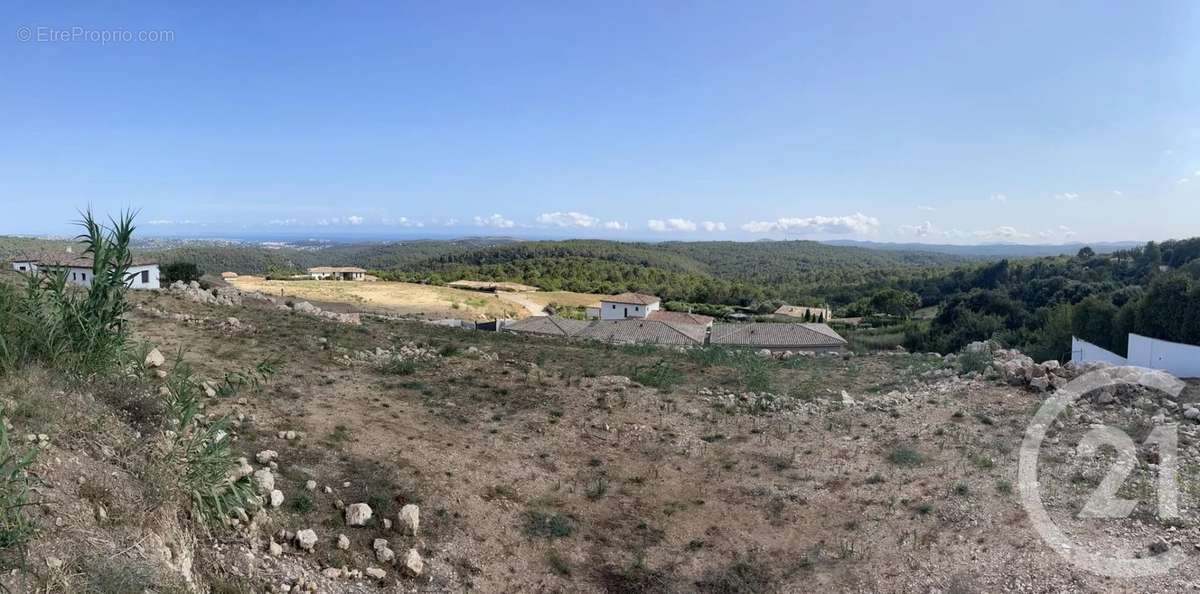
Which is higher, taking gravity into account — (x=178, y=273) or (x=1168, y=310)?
(x=178, y=273)

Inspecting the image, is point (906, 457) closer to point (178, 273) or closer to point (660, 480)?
point (660, 480)

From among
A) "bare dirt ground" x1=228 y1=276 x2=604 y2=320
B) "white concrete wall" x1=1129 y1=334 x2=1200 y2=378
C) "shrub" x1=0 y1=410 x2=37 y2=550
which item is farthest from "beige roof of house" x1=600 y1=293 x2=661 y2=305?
"shrub" x1=0 y1=410 x2=37 y2=550

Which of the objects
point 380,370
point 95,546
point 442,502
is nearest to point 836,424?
point 442,502

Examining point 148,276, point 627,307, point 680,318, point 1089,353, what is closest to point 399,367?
point 1089,353

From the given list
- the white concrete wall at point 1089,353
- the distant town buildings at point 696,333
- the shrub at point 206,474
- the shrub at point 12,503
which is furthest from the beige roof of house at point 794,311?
the shrub at point 12,503

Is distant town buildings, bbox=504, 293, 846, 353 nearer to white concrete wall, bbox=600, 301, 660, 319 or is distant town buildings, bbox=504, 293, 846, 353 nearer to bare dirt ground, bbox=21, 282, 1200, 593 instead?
white concrete wall, bbox=600, 301, 660, 319

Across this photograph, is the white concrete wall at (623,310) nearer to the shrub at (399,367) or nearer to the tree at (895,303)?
the tree at (895,303)
